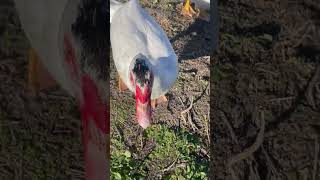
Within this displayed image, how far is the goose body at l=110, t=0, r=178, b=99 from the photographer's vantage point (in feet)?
8.26

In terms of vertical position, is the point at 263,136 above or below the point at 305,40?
below

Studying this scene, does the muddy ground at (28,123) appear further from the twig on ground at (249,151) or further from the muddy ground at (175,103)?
the muddy ground at (175,103)

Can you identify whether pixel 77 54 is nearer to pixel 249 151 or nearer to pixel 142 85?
pixel 249 151

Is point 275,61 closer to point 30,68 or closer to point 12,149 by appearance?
point 30,68

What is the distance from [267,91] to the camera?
1.06m

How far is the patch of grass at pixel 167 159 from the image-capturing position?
99.8 inches

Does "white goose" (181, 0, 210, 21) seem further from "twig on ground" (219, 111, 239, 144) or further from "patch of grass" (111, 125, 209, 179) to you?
"twig on ground" (219, 111, 239, 144)

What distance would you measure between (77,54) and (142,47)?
1353mm

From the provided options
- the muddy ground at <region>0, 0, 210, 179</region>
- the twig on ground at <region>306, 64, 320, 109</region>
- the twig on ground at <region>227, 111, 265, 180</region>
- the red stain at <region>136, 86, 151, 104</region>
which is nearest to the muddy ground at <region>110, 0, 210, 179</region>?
the red stain at <region>136, 86, 151, 104</region>

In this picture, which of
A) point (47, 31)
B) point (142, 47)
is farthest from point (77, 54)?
point (142, 47)

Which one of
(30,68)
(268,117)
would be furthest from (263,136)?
(30,68)

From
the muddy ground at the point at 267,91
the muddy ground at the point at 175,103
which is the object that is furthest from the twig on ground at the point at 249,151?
the muddy ground at the point at 175,103

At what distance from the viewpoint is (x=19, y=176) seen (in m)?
1.32

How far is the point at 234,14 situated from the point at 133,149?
5.70 feet
